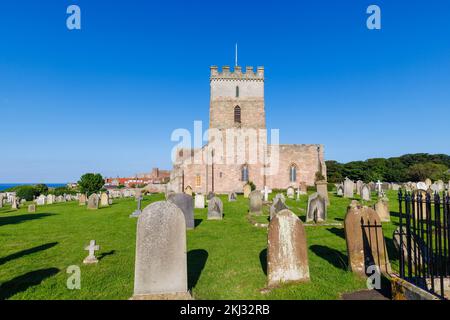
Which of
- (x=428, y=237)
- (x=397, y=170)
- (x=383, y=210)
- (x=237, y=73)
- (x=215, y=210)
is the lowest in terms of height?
(x=215, y=210)

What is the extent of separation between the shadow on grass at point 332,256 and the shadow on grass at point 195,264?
3.17 m

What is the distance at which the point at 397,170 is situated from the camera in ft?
191

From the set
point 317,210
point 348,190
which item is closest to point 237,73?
point 348,190

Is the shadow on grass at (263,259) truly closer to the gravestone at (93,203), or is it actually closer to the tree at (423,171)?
the gravestone at (93,203)

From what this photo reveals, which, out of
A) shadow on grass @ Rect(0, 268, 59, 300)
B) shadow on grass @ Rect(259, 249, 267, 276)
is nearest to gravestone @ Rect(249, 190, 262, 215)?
shadow on grass @ Rect(259, 249, 267, 276)

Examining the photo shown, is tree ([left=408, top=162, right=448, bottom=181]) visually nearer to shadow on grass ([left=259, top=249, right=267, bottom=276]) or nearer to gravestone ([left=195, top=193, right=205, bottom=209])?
gravestone ([left=195, top=193, right=205, bottom=209])

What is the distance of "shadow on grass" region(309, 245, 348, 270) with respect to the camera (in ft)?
20.7

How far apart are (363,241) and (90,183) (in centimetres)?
3306

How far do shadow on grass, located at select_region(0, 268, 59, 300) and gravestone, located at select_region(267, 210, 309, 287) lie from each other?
4.93 meters

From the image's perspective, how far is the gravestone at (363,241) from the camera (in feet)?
19.1

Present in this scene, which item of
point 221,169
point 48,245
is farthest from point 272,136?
point 48,245

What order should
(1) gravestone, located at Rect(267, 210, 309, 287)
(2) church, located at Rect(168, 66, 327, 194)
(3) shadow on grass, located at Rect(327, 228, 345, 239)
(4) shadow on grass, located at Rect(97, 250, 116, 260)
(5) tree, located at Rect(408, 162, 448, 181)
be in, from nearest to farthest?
(1) gravestone, located at Rect(267, 210, 309, 287), (4) shadow on grass, located at Rect(97, 250, 116, 260), (3) shadow on grass, located at Rect(327, 228, 345, 239), (2) church, located at Rect(168, 66, 327, 194), (5) tree, located at Rect(408, 162, 448, 181)

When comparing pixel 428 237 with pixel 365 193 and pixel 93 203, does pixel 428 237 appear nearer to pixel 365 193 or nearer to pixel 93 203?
pixel 365 193
